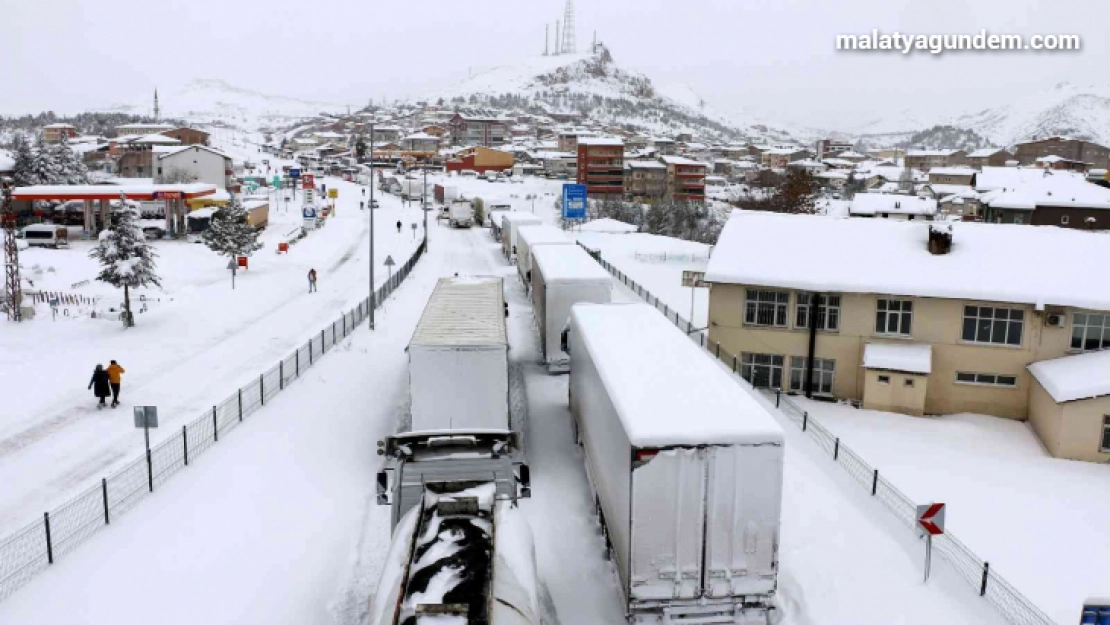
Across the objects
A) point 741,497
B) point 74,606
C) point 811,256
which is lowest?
point 74,606

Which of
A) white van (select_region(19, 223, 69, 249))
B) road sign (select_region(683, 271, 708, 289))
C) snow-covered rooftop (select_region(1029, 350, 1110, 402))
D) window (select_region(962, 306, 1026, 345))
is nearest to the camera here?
snow-covered rooftop (select_region(1029, 350, 1110, 402))

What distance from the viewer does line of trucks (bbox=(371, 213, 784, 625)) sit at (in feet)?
29.0

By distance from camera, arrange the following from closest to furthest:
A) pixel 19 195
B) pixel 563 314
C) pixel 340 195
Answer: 1. pixel 563 314
2. pixel 19 195
3. pixel 340 195

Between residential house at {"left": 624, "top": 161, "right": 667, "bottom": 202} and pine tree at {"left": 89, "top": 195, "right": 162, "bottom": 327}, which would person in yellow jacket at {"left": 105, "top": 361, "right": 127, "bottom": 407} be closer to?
pine tree at {"left": 89, "top": 195, "right": 162, "bottom": 327}

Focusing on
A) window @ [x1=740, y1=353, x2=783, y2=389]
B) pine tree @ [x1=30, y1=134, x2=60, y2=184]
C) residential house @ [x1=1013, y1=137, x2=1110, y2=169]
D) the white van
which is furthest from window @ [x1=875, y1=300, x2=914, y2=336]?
residential house @ [x1=1013, y1=137, x2=1110, y2=169]

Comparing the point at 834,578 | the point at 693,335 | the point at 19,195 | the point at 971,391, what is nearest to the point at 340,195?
the point at 19,195

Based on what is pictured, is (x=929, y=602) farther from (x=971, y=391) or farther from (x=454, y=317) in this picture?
(x=971, y=391)

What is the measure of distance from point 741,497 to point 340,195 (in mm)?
115679

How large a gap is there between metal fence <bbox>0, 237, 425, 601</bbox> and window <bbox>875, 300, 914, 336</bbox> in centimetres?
1892

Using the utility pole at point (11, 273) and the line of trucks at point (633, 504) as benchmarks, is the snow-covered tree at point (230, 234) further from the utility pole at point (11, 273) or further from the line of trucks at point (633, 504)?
the line of trucks at point (633, 504)

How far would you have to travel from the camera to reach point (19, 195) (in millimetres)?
64688

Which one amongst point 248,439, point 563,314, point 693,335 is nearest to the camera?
point 248,439

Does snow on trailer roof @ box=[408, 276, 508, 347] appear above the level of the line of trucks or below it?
above

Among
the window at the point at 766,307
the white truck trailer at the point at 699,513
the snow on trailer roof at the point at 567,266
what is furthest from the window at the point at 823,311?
the white truck trailer at the point at 699,513
